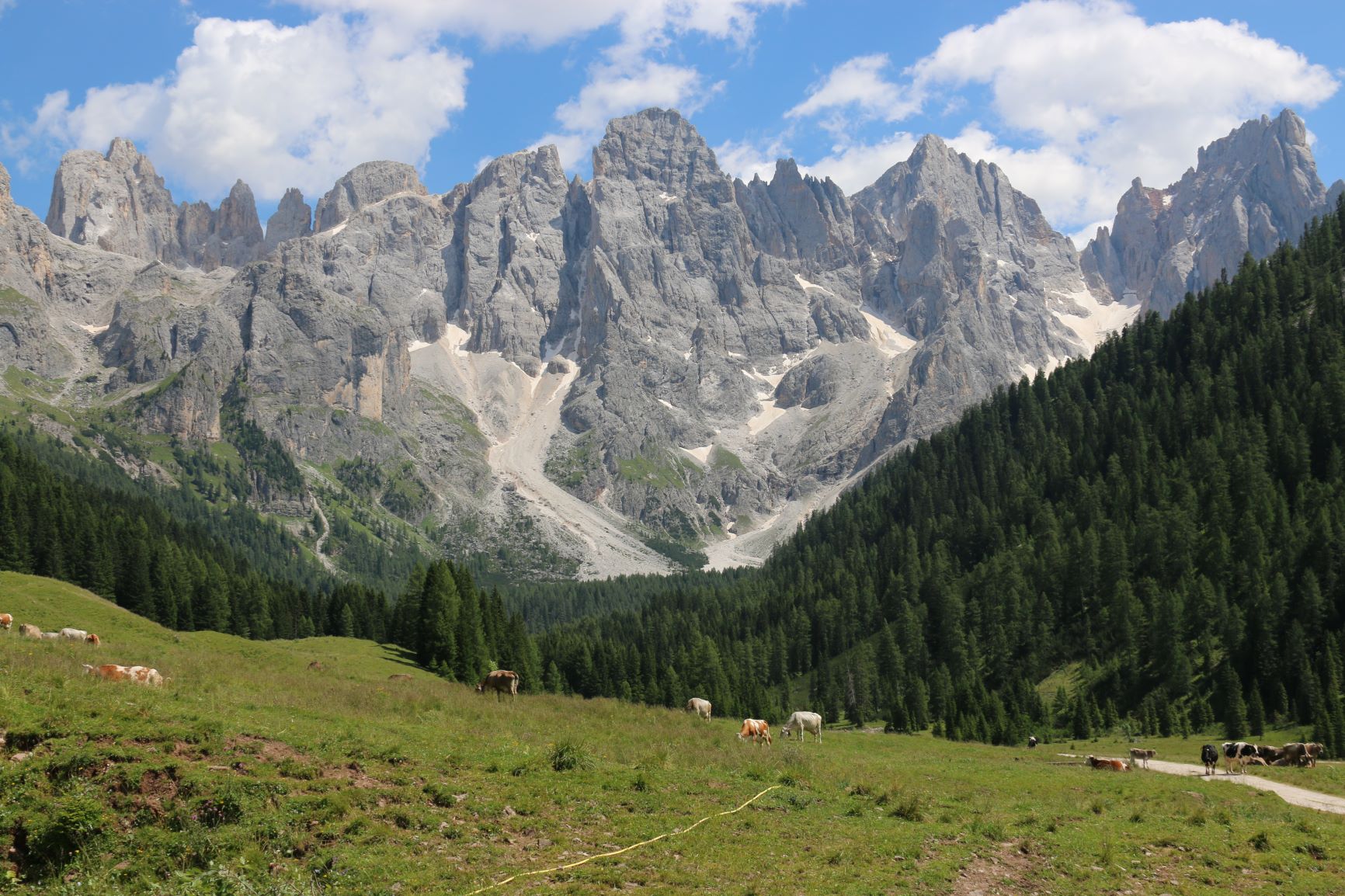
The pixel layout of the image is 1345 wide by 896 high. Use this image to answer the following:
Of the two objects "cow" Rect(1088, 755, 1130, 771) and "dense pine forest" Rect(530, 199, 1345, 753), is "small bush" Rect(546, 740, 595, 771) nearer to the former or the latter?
"cow" Rect(1088, 755, 1130, 771)

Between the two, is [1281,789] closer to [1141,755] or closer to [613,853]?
[1141,755]

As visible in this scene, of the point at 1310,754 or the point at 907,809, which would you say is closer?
the point at 907,809

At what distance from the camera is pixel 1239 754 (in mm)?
→ 52625

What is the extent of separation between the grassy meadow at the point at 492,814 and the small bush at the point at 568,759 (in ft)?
0.21

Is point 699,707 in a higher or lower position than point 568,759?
lower

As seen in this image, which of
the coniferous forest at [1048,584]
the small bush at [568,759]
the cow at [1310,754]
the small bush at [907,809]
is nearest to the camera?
the small bush at [568,759]

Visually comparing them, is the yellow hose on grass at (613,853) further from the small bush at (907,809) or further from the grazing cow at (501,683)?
the grazing cow at (501,683)

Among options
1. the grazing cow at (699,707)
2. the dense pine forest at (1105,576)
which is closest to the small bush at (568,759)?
the grazing cow at (699,707)

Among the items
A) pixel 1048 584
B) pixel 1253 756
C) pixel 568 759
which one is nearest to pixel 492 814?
pixel 568 759

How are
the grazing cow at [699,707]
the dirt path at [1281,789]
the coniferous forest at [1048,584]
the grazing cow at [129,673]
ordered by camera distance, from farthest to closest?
the coniferous forest at [1048,584] → the grazing cow at [699,707] → the dirt path at [1281,789] → the grazing cow at [129,673]

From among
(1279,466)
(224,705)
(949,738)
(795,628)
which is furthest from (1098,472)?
(224,705)

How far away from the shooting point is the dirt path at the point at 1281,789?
125ft

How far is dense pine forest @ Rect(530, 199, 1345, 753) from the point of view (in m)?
91.7

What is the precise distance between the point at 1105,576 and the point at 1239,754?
68454 mm
